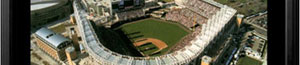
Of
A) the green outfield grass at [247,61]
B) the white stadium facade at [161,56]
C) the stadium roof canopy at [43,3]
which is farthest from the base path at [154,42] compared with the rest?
the stadium roof canopy at [43,3]

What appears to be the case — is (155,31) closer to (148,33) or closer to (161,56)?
(148,33)

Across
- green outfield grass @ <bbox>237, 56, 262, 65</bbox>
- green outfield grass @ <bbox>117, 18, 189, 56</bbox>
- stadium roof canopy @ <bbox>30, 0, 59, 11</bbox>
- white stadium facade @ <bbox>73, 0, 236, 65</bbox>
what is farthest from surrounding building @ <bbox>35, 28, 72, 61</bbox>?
green outfield grass @ <bbox>237, 56, 262, 65</bbox>

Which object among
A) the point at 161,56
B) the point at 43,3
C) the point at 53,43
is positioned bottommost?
the point at 161,56

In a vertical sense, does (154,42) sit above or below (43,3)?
below

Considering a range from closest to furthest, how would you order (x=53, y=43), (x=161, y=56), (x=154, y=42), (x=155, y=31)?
(x=161, y=56) → (x=53, y=43) → (x=154, y=42) → (x=155, y=31)

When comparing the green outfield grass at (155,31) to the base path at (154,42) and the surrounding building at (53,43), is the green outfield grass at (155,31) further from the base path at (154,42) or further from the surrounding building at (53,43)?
the surrounding building at (53,43)

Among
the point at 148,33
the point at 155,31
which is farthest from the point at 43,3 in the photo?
the point at 155,31
